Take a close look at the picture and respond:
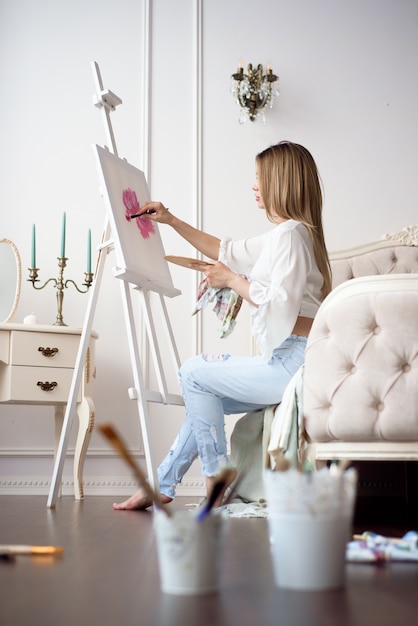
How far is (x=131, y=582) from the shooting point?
1121 mm

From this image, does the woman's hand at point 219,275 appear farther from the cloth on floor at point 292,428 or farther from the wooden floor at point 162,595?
the wooden floor at point 162,595

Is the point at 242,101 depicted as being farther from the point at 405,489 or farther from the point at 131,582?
the point at 131,582

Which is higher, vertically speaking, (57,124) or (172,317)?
(57,124)

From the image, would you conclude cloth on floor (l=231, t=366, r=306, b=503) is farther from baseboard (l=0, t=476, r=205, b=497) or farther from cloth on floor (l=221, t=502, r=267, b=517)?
baseboard (l=0, t=476, r=205, b=497)

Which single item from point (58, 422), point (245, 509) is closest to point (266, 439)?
point (245, 509)

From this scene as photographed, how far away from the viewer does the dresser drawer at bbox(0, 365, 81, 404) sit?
3.09m

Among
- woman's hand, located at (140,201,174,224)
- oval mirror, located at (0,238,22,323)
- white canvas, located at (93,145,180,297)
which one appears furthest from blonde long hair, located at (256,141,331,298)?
oval mirror, located at (0,238,22,323)

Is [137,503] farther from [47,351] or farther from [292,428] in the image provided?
[47,351]

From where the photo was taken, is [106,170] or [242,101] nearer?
[106,170]

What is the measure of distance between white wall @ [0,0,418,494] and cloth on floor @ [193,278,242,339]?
1378 millimetres

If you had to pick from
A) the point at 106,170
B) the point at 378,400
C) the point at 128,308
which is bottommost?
the point at 378,400

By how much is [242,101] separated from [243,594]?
329cm

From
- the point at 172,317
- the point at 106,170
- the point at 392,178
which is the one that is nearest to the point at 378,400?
the point at 106,170

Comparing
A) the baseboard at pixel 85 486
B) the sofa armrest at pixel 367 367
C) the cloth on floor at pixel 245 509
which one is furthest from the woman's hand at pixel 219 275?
the baseboard at pixel 85 486
